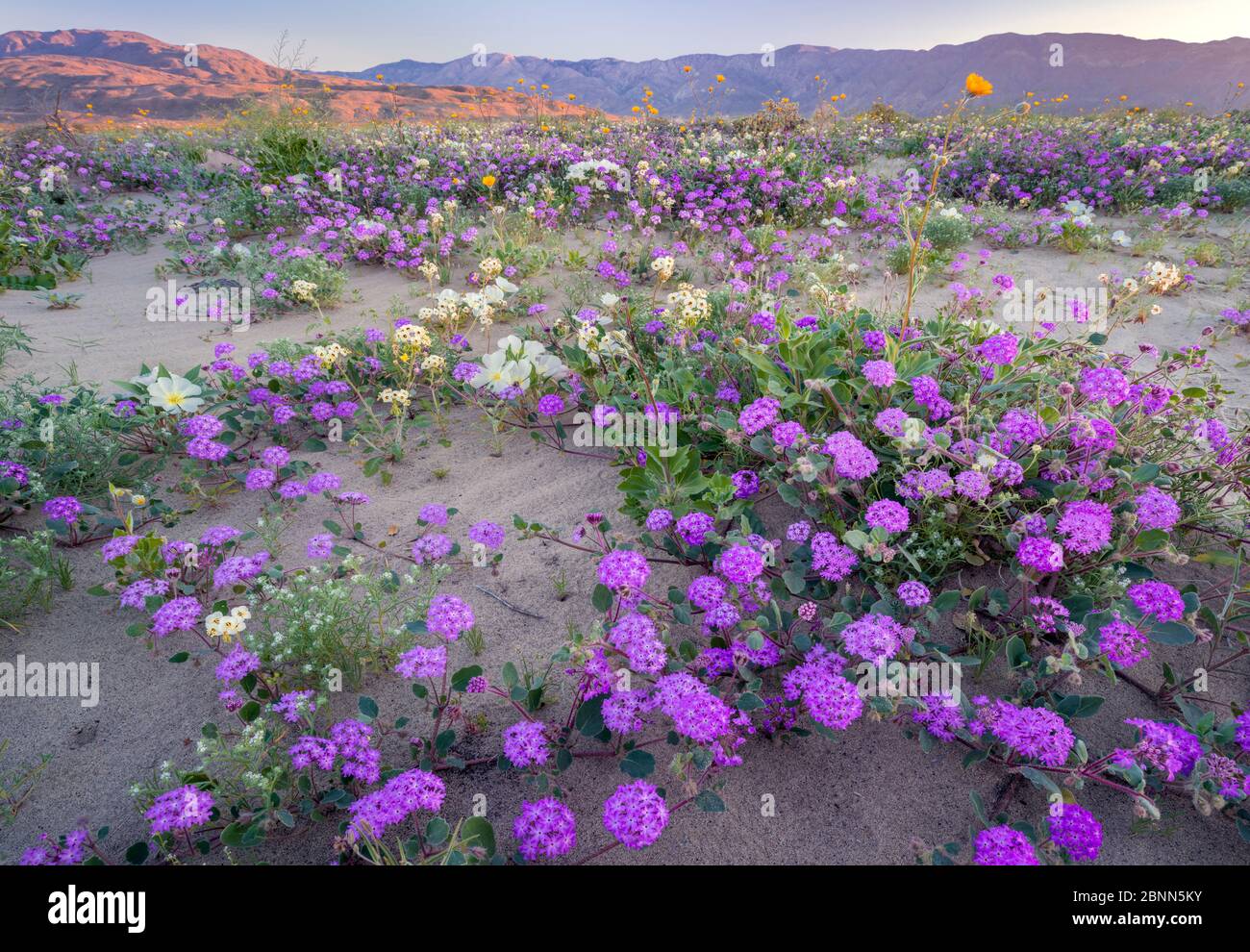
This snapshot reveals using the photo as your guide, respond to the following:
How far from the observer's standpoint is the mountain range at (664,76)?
47375mm

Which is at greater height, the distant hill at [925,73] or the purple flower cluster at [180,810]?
the distant hill at [925,73]

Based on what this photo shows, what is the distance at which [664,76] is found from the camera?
111688mm

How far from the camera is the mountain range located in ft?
155

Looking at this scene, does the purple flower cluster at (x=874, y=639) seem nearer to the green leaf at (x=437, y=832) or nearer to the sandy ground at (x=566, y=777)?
the sandy ground at (x=566, y=777)

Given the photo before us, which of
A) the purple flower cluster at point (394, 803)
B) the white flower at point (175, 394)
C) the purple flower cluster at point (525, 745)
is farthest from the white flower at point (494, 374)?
the purple flower cluster at point (394, 803)

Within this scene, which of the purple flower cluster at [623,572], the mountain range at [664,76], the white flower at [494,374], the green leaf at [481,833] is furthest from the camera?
the mountain range at [664,76]

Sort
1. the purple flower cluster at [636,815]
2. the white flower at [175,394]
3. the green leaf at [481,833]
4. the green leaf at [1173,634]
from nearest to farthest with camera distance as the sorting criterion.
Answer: the purple flower cluster at [636,815] < the green leaf at [481,833] < the green leaf at [1173,634] < the white flower at [175,394]

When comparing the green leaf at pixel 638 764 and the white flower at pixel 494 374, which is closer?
the green leaf at pixel 638 764

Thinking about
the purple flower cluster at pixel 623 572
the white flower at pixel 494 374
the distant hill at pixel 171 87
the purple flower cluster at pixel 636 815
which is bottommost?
the purple flower cluster at pixel 636 815

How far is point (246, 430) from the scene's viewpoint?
4.04m

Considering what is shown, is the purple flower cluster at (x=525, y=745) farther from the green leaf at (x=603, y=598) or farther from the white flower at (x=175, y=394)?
the white flower at (x=175, y=394)

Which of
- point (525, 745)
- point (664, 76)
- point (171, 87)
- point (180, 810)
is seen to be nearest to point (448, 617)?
point (525, 745)
